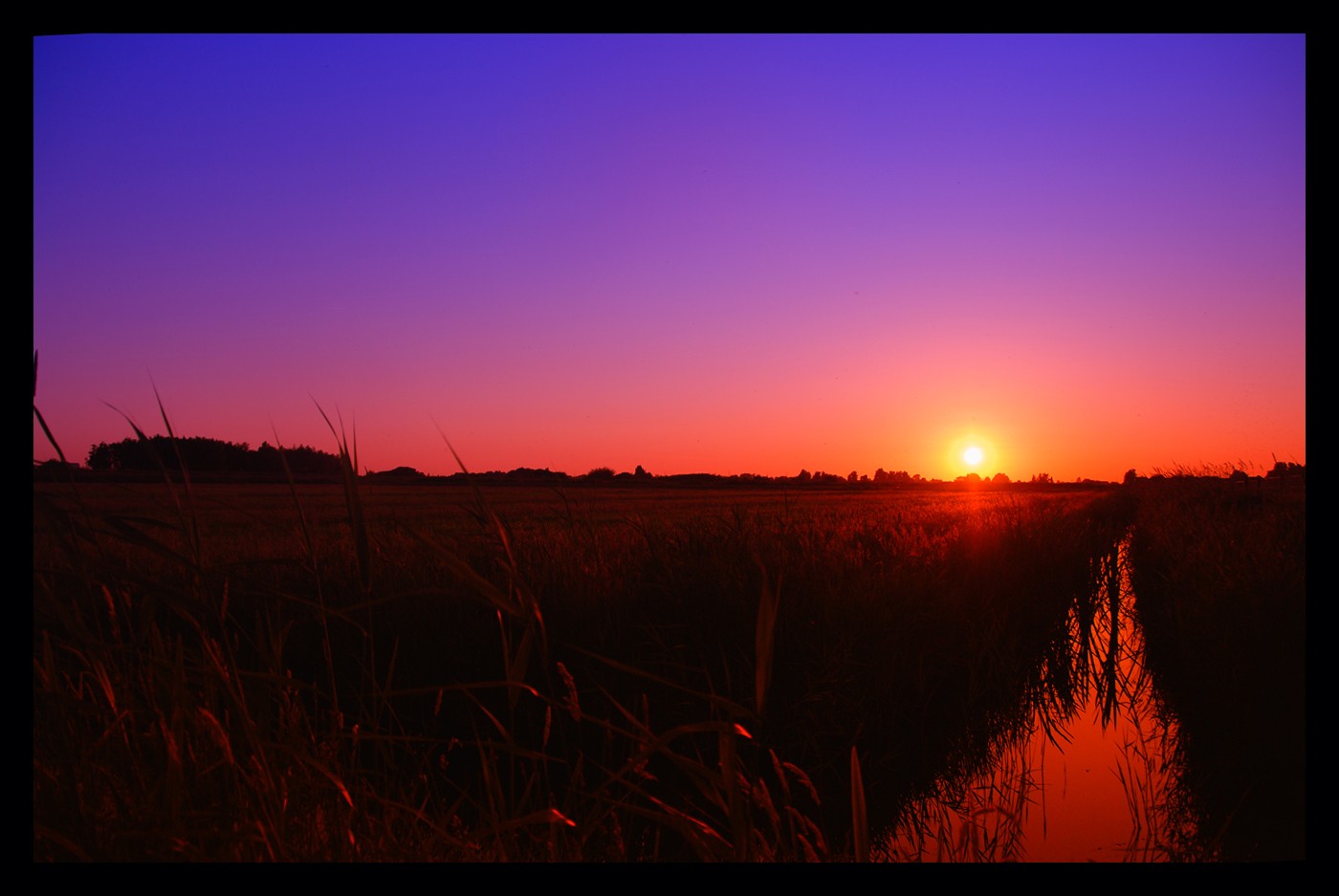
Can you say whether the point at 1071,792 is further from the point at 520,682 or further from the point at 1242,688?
the point at 520,682

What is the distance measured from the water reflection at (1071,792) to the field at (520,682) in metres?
0.09

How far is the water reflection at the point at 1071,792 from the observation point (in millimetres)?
3729

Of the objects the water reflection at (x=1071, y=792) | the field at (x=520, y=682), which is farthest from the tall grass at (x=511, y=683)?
the water reflection at (x=1071, y=792)

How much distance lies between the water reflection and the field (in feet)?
0.29

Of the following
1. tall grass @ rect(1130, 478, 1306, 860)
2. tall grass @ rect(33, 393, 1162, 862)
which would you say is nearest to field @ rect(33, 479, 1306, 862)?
tall grass @ rect(33, 393, 1162, 862)

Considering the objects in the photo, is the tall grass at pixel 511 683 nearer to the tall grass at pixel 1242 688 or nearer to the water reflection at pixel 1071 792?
the water reflection at pixel 1071 792

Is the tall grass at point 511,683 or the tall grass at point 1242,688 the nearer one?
the tall grass at point 511,683

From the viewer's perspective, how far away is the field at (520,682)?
1.90 metres

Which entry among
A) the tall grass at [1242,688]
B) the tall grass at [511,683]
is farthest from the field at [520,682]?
the tall grass at [1242,688]

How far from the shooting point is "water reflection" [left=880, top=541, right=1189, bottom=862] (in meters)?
3.73

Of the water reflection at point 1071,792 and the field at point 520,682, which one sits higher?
the field at point 520,682

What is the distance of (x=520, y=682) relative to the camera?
1.64 metres

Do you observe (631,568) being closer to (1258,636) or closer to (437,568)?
(437,568)

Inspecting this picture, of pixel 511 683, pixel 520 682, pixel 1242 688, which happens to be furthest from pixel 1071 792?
pixel 511 683
